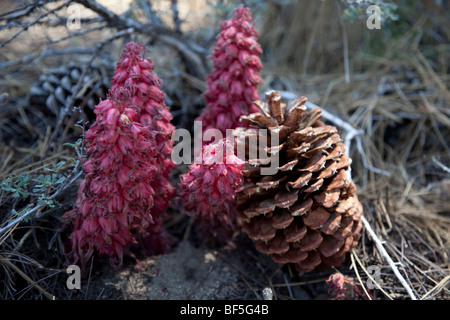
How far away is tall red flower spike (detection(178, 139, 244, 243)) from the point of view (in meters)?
1.47

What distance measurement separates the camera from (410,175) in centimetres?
250

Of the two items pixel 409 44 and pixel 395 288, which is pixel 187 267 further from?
pixel 409 44

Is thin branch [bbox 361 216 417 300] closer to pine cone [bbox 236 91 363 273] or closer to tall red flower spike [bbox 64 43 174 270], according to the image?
pine cone [bbox 236 91 363 273]

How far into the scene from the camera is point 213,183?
1.52m

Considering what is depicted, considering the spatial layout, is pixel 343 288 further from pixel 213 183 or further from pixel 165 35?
pixel 165 35

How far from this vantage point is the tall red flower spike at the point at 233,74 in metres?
1.77

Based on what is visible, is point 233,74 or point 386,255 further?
point 233,74

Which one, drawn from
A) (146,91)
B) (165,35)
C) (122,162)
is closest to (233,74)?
(146,91)

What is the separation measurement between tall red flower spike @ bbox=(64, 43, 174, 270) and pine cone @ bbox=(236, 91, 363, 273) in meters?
0.39

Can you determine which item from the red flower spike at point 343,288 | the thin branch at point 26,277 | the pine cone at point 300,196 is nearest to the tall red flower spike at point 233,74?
the pine cone at point 300,196

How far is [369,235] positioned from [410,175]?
35.2 inches

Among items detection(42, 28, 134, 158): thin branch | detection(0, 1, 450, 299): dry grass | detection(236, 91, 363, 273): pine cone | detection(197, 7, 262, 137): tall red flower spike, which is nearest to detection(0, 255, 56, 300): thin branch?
detection(0, 1, 450, 299): dry grass

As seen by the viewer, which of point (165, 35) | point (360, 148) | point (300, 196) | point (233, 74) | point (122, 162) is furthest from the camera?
point (165, 35)

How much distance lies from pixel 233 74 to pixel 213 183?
1.91 feet
